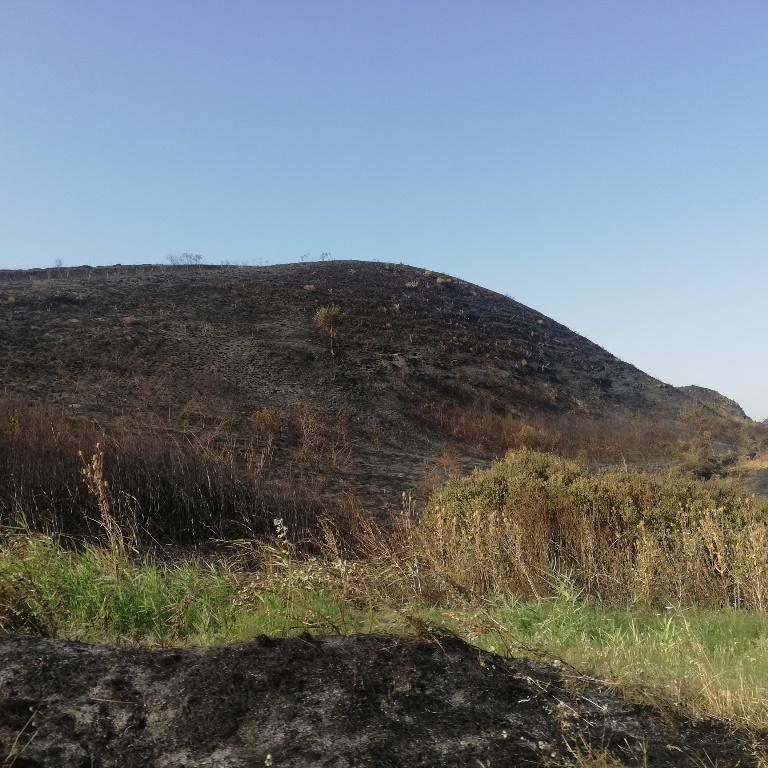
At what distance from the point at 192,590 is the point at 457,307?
3888cm

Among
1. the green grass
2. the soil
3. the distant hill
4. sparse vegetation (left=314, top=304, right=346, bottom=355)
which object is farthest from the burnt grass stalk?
sparse vegetation (left=314, top=304, right=346, bottom=355)

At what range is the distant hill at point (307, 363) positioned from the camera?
17844 mm

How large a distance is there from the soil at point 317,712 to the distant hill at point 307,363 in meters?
10.7

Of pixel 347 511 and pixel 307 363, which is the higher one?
pixel 307 363

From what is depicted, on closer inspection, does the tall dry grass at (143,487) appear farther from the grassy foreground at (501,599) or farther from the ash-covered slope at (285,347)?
the ash-covered slope at (285,347)

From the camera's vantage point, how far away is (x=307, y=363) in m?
25.9

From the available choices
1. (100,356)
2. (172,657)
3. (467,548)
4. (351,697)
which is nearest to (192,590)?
(172,657)

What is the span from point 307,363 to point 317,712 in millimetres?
23811

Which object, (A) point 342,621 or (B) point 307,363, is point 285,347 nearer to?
(B) point 307,363

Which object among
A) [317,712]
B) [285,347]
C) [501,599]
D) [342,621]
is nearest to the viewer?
[317,712]

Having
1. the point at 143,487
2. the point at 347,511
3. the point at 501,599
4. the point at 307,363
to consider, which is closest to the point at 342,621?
the point at 501,599

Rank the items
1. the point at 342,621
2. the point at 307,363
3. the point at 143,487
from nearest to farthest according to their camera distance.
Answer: the point at 342,621
the point at 143,487
the point at 307,363

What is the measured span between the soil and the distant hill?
10706 mm

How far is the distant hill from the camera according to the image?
17.8m
